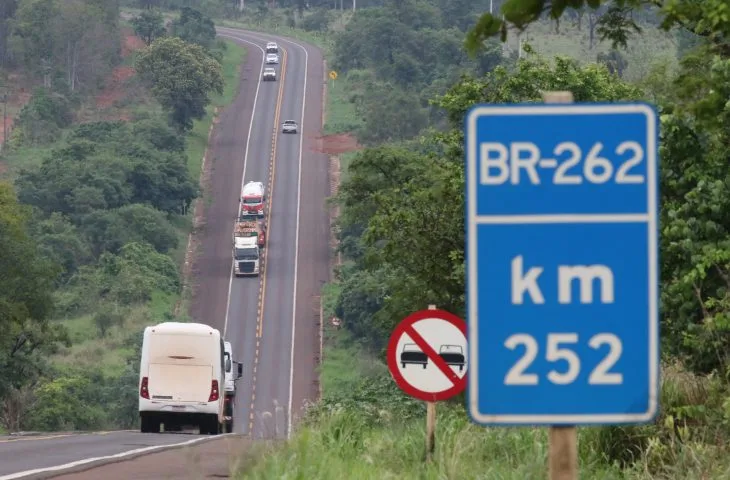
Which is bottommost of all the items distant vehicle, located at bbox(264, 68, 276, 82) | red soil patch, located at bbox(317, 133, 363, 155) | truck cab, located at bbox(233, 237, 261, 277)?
truck cab, located at bbox(233, 237, 261, 277)

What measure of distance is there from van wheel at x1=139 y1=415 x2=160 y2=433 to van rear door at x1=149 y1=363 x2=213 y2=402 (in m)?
0.74

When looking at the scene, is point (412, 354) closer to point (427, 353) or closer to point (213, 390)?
point (427, 353)

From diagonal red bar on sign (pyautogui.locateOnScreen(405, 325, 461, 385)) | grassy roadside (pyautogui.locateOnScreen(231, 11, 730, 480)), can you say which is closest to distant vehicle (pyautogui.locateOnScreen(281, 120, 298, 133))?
grassy roadside (pyautogui.locateOnScreen(231, 11, 730, 480))

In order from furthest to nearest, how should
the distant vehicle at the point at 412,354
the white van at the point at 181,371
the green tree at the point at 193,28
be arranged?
the green tree at the point at 193,28
the white van at the point at 181,371
the distant vehicle at the point at 412,354

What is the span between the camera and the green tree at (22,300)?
4988 centimetres

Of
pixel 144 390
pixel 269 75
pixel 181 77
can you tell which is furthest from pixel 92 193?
pixel 144 390

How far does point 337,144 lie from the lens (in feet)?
328

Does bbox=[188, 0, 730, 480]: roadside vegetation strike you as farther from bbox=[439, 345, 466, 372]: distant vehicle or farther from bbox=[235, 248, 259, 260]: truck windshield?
bbox=[235, 248, 259, 260]: truck windshield

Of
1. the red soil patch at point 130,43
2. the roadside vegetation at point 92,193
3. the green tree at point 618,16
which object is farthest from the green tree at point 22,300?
the red soil patch at point 130,43

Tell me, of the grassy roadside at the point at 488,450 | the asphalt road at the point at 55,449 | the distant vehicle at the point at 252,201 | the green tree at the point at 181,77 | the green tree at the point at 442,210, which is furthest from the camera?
the green tree at the point at 181,77

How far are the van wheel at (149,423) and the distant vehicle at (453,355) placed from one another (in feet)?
63.5

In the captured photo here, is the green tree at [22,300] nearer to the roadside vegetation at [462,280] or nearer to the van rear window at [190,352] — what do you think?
the roadside vegetation at [462,280]

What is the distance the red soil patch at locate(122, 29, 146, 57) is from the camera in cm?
12119

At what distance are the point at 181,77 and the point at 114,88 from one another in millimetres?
17030
